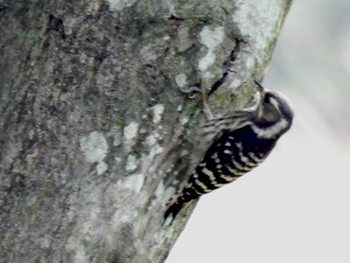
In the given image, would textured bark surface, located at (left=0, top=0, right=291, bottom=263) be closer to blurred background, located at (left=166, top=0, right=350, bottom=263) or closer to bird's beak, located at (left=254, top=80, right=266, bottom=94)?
bird's beak, located at (left=254, top=80, right=266, bottom=94)

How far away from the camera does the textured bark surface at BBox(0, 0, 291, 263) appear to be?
4.47 meters

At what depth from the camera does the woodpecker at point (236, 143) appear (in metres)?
4.95

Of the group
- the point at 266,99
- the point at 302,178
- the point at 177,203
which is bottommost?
the point at 302,178

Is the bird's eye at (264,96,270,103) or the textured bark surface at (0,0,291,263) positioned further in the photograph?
the bird's eye at (264,96,270,103)

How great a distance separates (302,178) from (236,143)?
7722 millimetres

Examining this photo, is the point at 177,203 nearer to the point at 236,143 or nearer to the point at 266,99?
the point at 236,143

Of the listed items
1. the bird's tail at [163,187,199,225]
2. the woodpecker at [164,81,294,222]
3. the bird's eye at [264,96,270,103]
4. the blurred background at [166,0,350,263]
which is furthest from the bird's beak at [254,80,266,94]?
the blurred background at [166,0,350,263]

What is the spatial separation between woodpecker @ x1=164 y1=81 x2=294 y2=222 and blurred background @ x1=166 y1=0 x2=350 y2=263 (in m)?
5.22

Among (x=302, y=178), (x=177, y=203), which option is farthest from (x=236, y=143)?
(x=302, y=178)

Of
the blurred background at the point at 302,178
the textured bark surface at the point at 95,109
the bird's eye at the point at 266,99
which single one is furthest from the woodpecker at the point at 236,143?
the blurred background at the point at 302,178

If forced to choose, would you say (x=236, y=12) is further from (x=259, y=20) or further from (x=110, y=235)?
(x=110, y=235)

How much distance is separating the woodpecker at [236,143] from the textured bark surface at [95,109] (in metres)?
0.22

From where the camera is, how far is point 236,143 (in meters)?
5.40

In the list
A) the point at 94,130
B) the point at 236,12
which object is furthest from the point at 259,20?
the point at 94,130
